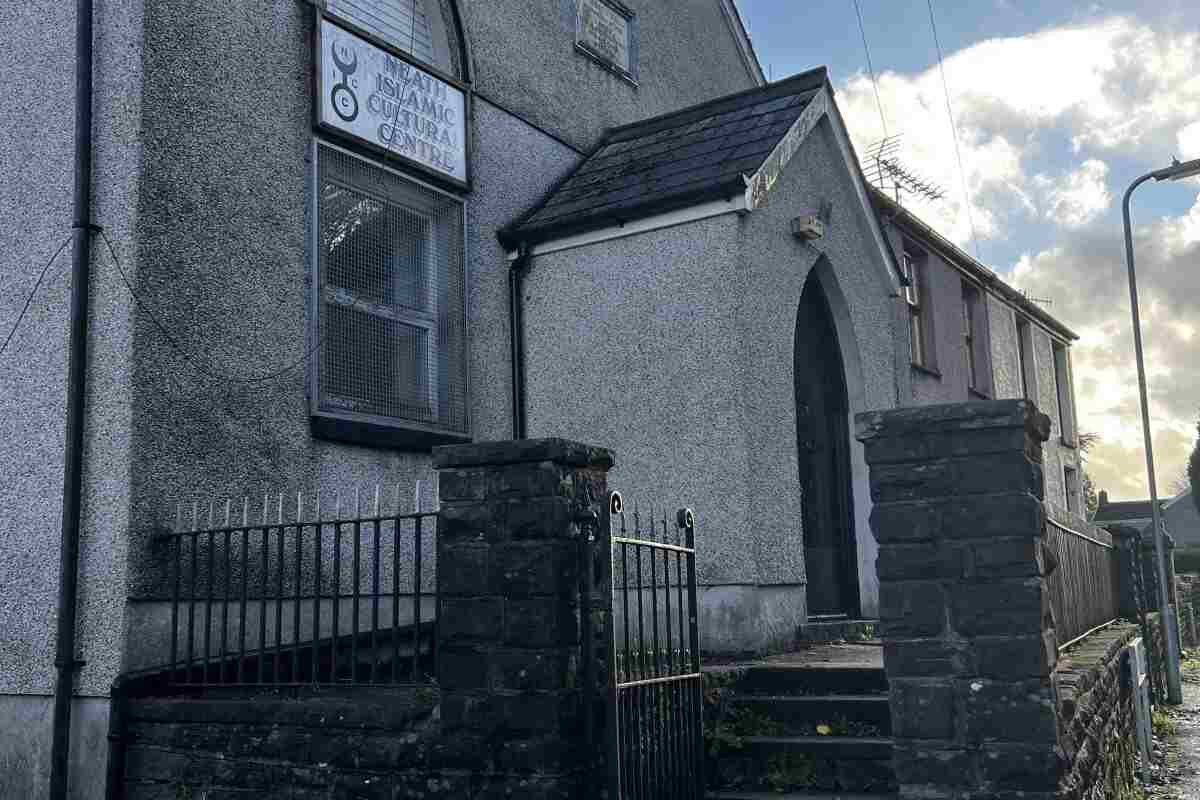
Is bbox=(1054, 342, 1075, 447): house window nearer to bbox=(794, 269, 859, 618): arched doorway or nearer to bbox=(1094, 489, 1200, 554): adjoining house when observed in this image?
bbox=(794, 269, 859, 618): arched doorway

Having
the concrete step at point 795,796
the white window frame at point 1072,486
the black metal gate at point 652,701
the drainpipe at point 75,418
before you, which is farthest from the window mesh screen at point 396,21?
the white window frame at point 1072,486

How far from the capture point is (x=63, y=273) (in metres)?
6.31

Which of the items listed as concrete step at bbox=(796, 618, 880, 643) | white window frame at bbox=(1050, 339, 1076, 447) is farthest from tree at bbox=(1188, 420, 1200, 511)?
concrete step at bbox=(796, 618, 880, 643)

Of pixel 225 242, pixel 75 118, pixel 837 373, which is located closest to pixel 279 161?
pixel 225 242

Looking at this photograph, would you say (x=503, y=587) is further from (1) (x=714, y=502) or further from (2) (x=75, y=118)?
(2) (x=75, y=118)

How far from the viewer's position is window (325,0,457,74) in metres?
8.14

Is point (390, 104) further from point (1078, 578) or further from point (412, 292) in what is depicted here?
point (1078, 578)

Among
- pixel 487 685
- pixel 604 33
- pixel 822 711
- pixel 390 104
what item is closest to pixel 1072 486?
pixel 604 33

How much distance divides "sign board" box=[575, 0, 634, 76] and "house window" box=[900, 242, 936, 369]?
4769mm

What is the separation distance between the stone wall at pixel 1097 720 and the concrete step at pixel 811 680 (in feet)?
3.05

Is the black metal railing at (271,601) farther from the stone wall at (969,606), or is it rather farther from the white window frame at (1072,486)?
the white window frame at (1072,486)

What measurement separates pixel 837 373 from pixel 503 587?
18.1 feet

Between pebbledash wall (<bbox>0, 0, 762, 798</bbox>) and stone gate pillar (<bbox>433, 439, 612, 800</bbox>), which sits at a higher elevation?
pebbledash wall (<bbox>0, 0, 762, 798</bbox>)

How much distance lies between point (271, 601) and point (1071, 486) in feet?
56.6
